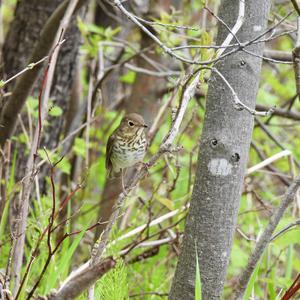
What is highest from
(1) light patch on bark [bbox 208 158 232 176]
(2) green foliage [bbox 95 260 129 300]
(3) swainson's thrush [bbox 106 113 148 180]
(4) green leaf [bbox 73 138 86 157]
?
(1) light patch on bark [bbox 208 158 232 176]

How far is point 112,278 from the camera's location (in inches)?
88.0

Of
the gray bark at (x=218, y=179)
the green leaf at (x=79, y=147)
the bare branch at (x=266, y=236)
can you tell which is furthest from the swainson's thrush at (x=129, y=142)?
the bare branch at (x=266, y=236)

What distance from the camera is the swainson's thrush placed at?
11.6ft

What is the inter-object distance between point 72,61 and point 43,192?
860 mm

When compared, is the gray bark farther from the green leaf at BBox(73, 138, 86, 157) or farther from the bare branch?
the green leaf at BBox(73, 138, 86, 157)

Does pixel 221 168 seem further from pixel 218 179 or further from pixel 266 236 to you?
pixel 266 236

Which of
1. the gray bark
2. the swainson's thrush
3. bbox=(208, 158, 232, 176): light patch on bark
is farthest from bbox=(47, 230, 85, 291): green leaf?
the swainson's thrush

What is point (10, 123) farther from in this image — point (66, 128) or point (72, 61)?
point (66, 128)

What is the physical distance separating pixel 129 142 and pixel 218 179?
4.81 feet

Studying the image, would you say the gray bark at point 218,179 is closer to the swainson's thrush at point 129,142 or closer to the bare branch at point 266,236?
the bare branch at point 266,236

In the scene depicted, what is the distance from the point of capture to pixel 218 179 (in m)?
2.13

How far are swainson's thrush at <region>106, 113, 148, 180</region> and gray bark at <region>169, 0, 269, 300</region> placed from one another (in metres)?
1.33

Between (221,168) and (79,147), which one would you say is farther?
(79,147)

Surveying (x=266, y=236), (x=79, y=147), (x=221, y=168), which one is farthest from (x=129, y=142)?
(x=266, y=236)
